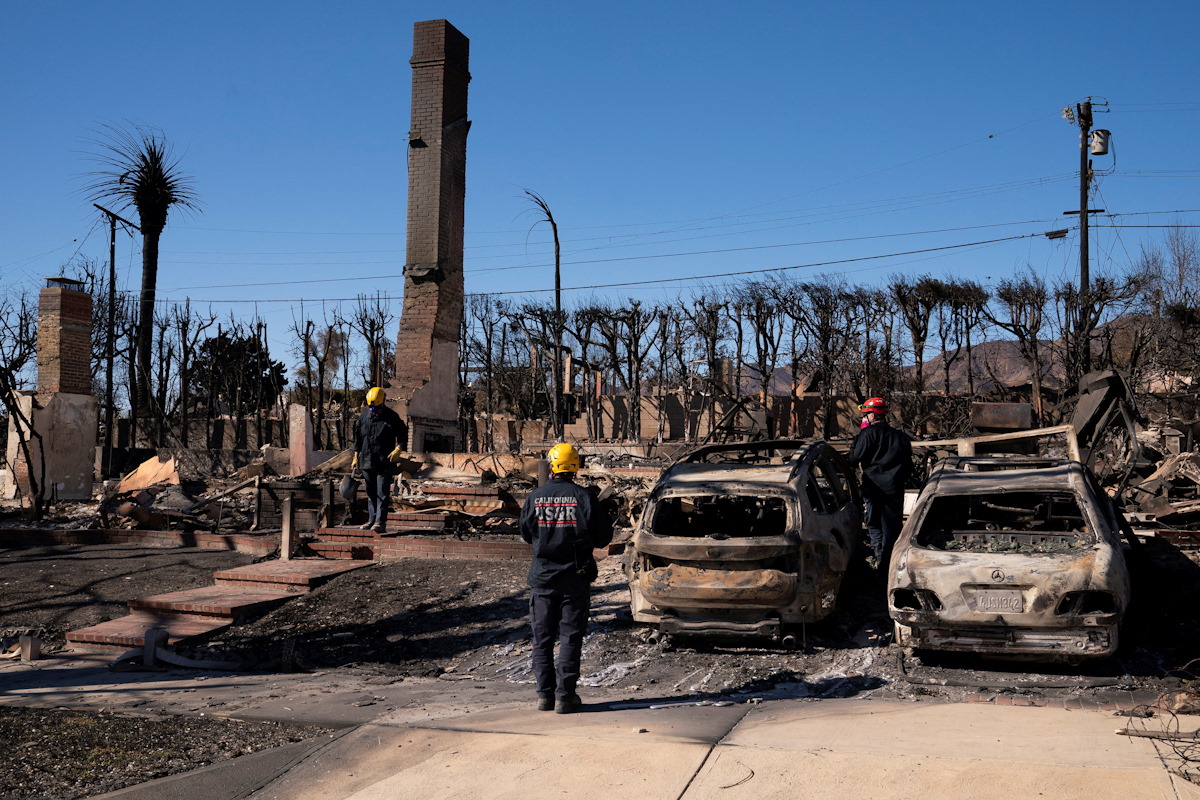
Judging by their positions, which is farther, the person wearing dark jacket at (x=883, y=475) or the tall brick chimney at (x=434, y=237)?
the tall brick chimney at (x=434, y=237)

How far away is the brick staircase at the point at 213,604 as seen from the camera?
9305mm

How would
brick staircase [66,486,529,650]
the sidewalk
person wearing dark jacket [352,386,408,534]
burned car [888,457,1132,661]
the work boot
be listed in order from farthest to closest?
1. person wearing dark jacket [352,386,408,534]
2. brick staircase [66,486,529,650]
3. burned car [888,457,1132,661]
4. the work boot
5. the sidewalk

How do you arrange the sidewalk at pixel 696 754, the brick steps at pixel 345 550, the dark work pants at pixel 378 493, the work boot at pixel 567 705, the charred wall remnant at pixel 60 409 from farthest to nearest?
the charred wall remnant at pixel 60 409, the dark work pants at pixel 378 493, the brick steps at pixel 345 550, the work boot at pixel 567 705, the sidewalk at pixel 696 754

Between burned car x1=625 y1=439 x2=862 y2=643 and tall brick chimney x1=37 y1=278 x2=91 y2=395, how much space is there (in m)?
17.9

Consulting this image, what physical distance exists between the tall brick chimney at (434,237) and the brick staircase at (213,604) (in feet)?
29.2

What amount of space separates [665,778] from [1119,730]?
2.52 meters

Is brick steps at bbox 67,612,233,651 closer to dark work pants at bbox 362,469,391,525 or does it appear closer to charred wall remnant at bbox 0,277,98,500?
dark work pants at bbox 362,469,391,525

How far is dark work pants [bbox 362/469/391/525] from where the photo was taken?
12602mm

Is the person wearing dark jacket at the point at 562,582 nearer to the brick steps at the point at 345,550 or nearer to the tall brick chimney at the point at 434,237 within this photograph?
the brick steps at the point at 345,550

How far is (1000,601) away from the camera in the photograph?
6.67 metres

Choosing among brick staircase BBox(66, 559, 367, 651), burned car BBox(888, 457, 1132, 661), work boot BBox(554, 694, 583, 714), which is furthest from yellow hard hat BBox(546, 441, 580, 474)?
brick staircase BBox(66, 559, 367, 651)

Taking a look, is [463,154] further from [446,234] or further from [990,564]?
[990,564]

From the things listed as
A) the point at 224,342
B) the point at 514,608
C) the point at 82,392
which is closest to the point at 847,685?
the point at 514,608

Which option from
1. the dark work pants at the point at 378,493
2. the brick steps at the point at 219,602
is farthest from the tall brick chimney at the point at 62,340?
the brick steps at the point at 219,602
